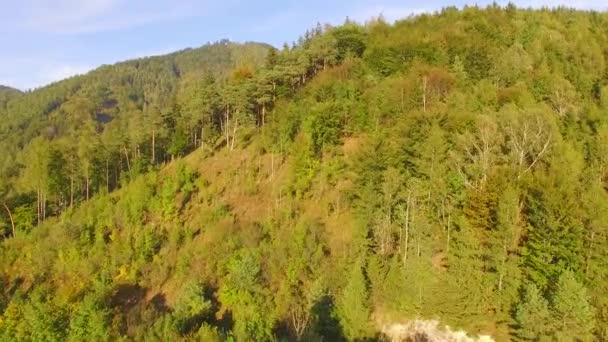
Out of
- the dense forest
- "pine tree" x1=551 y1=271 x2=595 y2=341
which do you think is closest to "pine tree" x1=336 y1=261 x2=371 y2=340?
the dense forest

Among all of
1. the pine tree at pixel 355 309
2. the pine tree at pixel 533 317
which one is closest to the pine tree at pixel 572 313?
the pine tree at pixel 533 317

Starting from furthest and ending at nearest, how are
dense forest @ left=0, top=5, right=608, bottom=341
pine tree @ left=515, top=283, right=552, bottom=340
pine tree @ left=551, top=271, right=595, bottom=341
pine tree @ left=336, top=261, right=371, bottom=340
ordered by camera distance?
pine tree @ left=336, top=261, right=371, bottom=340 < dense forest @ left=0, top=5, right=608, bottom=341 < pine tree @ left=515, top=283, right=552, bottom=340 < pine tree @ left=551, top=271, right=595, bottom=341

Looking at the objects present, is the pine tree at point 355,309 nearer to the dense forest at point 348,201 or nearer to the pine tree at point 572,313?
the dense forest at point 348,201

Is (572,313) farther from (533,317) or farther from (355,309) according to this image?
(355,309)

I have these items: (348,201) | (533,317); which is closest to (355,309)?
(533,317)

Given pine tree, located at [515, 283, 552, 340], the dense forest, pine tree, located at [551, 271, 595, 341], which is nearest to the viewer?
pine tree, located at [551, 271, 595, 341]

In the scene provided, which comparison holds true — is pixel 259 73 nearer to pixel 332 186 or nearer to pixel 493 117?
pixel 332 186

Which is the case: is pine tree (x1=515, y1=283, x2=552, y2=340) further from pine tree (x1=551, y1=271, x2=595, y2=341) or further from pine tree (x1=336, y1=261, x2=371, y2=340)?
pine tree (x1=336, y1=261, x2=371, y2=340)

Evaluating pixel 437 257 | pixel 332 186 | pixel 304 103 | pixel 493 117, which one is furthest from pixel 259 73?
pixel 437 257
